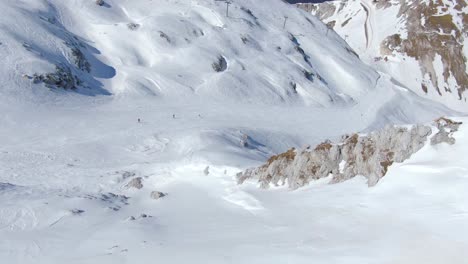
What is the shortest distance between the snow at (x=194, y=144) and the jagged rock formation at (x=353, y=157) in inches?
24.7

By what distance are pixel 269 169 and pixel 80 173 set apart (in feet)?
48.1

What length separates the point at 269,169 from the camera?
2203cm

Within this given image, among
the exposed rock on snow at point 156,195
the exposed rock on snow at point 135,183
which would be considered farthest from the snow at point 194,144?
the exposed rock on snow at point 135,183

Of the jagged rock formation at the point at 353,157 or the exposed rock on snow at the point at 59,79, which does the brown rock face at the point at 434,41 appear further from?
the jagged rock formation at the point at 353,157

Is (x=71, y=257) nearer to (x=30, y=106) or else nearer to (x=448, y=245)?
(x=448, y=245)

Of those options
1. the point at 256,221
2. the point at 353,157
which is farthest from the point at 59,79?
the point at 256,221

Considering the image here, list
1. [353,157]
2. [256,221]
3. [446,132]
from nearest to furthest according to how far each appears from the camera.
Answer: [256,221]
[446,132]
[353,157]

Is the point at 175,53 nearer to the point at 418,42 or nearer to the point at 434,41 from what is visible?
the point at 418,42

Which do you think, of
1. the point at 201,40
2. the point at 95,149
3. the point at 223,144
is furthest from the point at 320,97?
the point at 95,149

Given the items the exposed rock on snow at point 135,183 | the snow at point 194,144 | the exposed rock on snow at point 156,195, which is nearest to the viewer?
the snow at point 194,144

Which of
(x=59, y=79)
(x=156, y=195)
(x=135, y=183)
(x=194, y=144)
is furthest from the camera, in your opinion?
(x=59, y=79)

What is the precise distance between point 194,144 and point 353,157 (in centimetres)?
2149

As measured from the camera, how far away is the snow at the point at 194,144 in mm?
13391

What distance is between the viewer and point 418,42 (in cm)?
12762
